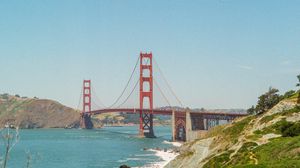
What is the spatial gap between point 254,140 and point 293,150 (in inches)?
480

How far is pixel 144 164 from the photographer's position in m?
84.4

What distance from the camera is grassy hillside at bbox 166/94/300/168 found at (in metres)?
30.2

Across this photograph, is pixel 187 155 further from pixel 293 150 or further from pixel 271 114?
pixel 293 150

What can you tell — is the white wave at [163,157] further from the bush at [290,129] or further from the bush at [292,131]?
the bush at [292,131]

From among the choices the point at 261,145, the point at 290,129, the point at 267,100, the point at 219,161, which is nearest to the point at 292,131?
the point at 290,129

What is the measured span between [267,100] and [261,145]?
4238cm

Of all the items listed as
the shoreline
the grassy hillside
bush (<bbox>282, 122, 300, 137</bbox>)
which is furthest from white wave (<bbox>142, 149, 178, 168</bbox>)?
bush (<bbox>282, 122, 300, 137</bbox>)

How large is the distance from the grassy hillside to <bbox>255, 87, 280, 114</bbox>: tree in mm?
17250

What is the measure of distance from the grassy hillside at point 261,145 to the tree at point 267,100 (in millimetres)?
17250

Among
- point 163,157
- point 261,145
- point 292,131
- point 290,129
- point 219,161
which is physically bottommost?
point 163,157

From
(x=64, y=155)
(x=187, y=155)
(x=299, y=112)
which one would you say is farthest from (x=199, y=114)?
(x=299, y=112)

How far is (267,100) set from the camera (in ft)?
254

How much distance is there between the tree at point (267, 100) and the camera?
75.9m

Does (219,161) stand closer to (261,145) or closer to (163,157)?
(261,145)
